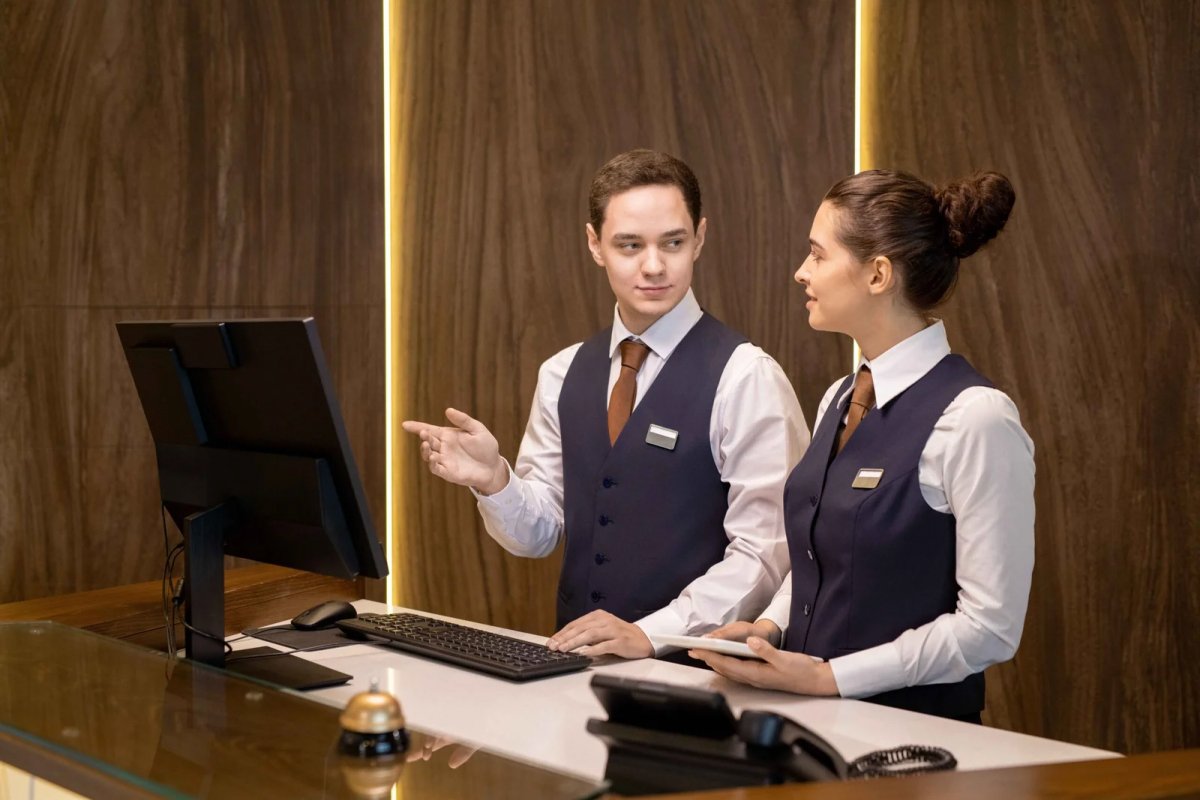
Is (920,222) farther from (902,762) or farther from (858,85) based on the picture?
(858,85)

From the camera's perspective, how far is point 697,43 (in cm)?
354

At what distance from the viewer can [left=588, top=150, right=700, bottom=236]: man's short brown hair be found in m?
2.57

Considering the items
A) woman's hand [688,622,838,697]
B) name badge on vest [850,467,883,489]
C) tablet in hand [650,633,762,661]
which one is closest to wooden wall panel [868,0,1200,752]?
name badge on vest [850,467,883,489]

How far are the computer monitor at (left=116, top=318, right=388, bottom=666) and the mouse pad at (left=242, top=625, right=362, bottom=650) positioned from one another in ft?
0.81

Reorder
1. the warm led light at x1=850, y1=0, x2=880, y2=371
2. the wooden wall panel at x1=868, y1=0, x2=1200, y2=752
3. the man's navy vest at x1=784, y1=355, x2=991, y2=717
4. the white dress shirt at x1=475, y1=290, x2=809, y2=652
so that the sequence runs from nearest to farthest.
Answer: the man's navy vest at x1=784, y1=355, x2=991, y2=717 < the white dress shirt at x1=475, y1=290, x2=809, y2=652 < the wooden wall panel at x1=868, y1=0, x2=1200, y2=752 < the warm led light at x1=850, y1=0, x2=880, y2=371

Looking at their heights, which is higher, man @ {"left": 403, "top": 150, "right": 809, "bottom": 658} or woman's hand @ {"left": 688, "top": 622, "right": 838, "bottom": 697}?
man @ {"left": 403, "top": 150, "right": 809, "bottom": 658}

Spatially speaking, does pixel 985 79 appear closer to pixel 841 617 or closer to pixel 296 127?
pixel 841 617

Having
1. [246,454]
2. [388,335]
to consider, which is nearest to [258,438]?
[246,454]

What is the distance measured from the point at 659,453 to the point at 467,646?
2.29 feet

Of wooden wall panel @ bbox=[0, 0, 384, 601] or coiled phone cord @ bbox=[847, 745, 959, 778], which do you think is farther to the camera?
wooden wall panel @ bbox=[0, 0, 384, 601]

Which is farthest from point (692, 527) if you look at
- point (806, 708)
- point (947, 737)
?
point (947, 737)

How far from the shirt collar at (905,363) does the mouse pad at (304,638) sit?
3.40ft

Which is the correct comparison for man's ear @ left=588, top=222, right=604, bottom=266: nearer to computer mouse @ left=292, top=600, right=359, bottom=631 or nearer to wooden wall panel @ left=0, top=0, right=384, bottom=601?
computer mouse @ left=292, top=600, right=359, bottom=631

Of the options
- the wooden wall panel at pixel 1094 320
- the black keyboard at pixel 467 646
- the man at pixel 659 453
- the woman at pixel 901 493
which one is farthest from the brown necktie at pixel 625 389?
the wooden wall panel at pixel 1094 320
